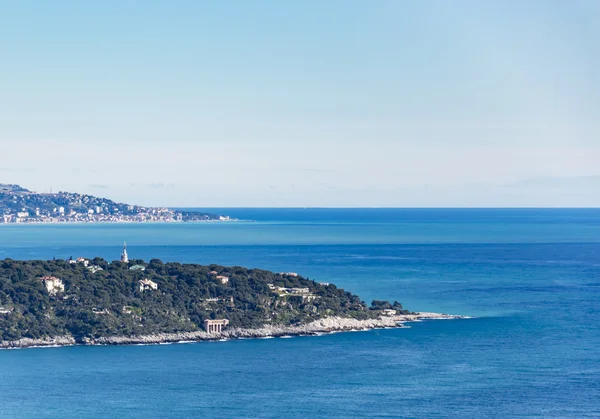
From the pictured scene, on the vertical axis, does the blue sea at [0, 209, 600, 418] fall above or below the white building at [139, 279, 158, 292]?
below

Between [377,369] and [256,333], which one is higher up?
[256,333]

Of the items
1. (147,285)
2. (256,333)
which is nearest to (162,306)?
(147,285)

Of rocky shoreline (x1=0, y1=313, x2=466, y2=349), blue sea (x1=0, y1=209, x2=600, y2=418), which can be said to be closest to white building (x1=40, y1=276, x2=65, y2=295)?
rocky shoreline (x1=0, y1=313, x2=466, y2=349)

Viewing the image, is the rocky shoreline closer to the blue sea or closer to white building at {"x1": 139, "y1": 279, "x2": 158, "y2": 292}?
the blue sea

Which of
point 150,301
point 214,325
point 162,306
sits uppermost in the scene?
point 150,301

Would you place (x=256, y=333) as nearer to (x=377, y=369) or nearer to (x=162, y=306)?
(x=162, y=306)

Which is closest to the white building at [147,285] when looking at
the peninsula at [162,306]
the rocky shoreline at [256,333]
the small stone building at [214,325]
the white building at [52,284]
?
the peninsula at [162,306]

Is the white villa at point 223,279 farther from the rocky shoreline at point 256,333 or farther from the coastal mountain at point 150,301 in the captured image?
the rocky shoreline at point 256,333
